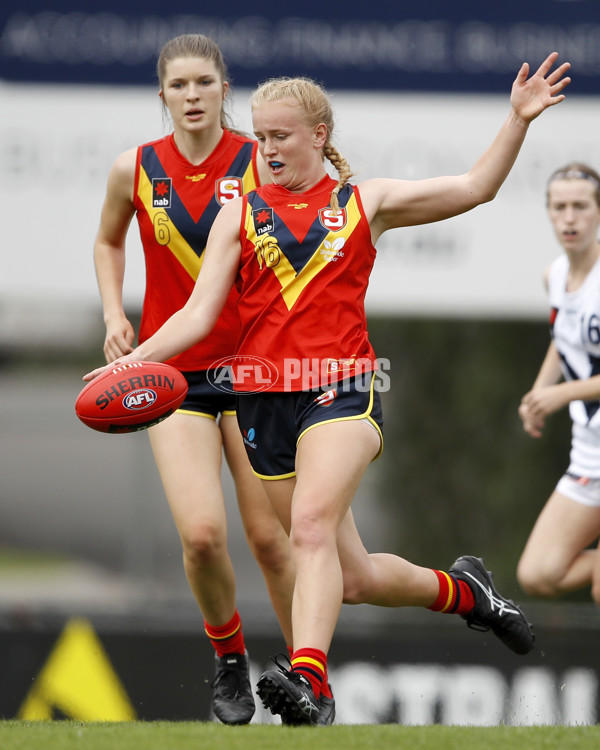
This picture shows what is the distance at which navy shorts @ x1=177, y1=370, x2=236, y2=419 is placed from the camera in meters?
4.21

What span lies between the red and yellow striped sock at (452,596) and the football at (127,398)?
1.21 metres

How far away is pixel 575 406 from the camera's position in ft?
18.3

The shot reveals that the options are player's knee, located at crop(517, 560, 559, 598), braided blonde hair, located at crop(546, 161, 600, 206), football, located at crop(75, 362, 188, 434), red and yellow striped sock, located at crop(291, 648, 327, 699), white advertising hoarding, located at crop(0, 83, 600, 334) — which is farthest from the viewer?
white advertising hoarding, located at crop(0, 83, 600, 334)

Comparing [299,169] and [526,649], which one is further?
[526,649]

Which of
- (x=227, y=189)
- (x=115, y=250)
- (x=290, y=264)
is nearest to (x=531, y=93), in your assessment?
(x=290, y=264)

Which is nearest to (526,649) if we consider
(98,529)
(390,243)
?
(390,243)

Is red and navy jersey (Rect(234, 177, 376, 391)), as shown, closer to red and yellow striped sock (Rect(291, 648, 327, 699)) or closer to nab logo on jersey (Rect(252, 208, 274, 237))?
nab logo on jersey (Rect(252, 208, 274, 237))

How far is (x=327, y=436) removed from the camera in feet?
11.5

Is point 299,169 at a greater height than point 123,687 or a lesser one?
greater

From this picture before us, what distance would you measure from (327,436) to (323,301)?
0.42 meters

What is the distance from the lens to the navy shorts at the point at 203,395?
4.21 meters

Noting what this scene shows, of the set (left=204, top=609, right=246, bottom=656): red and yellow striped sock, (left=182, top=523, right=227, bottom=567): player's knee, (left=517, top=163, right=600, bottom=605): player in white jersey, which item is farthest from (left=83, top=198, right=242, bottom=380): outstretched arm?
(left=517, top=163, right=600, bottom=605): player in white jersey

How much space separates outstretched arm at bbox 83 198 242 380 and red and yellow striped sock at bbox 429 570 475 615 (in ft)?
4.02

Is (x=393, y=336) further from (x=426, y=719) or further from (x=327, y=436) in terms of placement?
(x=327, y=436)
